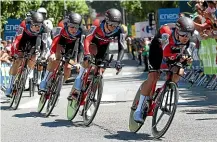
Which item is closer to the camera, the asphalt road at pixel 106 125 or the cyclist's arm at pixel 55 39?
the asphalt road at pixel 106 125

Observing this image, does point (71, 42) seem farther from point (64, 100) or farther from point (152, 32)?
point (152, 32)

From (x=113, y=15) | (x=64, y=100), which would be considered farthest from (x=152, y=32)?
(x=113, y=15)

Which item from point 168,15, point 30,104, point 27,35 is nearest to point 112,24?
point 27,35

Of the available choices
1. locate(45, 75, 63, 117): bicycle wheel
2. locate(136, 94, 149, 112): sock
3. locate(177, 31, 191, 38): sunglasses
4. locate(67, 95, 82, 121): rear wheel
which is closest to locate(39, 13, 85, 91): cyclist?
locate(45, 75, 63, 117): bicycle wheel

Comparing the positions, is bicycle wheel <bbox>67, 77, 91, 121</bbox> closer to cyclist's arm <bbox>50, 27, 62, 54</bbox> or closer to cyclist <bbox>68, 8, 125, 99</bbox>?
cyclist <bbox>68, 8, 125, 99</bbox>

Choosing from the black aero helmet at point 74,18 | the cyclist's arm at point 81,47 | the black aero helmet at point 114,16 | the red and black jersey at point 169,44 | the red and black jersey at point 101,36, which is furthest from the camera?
the cyclist's arm at point 81,47

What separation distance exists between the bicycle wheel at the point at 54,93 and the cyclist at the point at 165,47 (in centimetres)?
303

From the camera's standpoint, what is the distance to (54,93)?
42.3ft

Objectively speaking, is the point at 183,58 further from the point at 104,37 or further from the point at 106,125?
the point at 106,125

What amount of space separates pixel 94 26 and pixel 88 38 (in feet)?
0.75

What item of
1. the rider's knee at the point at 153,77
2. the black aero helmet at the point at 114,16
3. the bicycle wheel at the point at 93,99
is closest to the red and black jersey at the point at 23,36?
the bicycle wheel at the point at 93,99

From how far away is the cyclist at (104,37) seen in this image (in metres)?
10.9

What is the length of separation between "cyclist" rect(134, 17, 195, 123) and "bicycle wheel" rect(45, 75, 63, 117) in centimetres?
303

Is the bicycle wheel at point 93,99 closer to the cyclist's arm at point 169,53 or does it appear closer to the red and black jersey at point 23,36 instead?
the cyclist's arm at point 169,53
